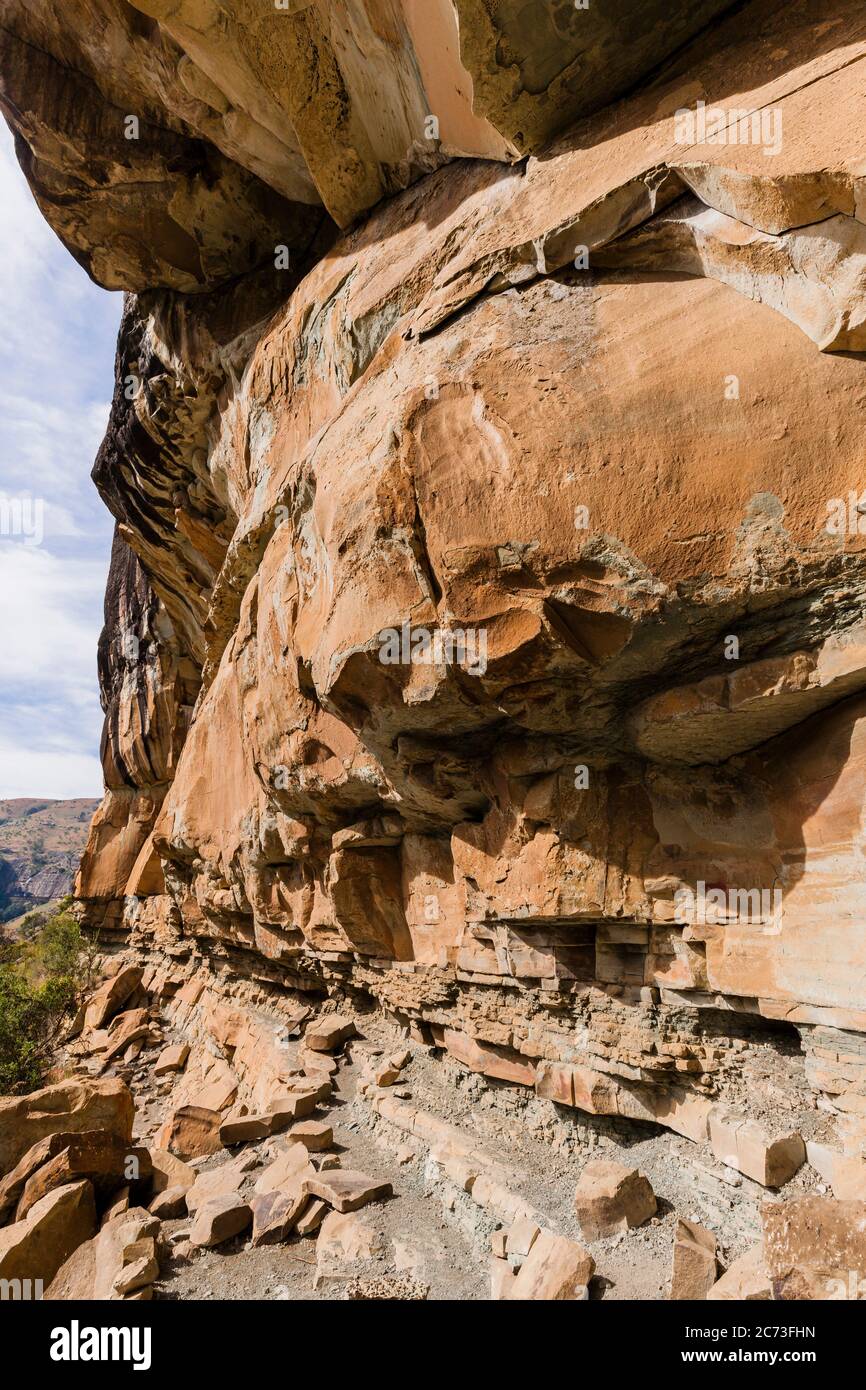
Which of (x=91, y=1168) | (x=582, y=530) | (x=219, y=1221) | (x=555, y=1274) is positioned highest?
(x=582, y=530)

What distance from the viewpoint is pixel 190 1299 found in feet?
15.6

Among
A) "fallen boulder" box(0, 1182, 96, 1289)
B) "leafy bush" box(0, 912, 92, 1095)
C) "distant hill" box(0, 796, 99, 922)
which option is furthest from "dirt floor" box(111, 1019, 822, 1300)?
"distant hill" box(0, 796, 99, 922)

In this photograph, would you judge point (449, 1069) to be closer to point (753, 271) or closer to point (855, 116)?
point (753, 271)

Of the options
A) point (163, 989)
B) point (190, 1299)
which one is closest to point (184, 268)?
point (190, 1299)

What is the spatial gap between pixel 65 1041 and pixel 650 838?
17940 mm

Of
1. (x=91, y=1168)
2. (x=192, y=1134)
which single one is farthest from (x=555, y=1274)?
(x=192, y=1134)

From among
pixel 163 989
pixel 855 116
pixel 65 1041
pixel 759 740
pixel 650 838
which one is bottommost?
pixel 65 1041

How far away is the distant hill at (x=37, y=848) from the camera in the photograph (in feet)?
291

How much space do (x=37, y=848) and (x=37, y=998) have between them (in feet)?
341

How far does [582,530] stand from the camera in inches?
158

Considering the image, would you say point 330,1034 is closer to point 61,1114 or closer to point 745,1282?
point 61,1114

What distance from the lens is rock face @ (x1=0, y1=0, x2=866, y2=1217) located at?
3645mm

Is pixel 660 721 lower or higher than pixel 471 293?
lower

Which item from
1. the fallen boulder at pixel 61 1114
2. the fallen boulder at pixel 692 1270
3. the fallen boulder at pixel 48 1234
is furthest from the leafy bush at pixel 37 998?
the fallen boulder at pixel 692 1270
